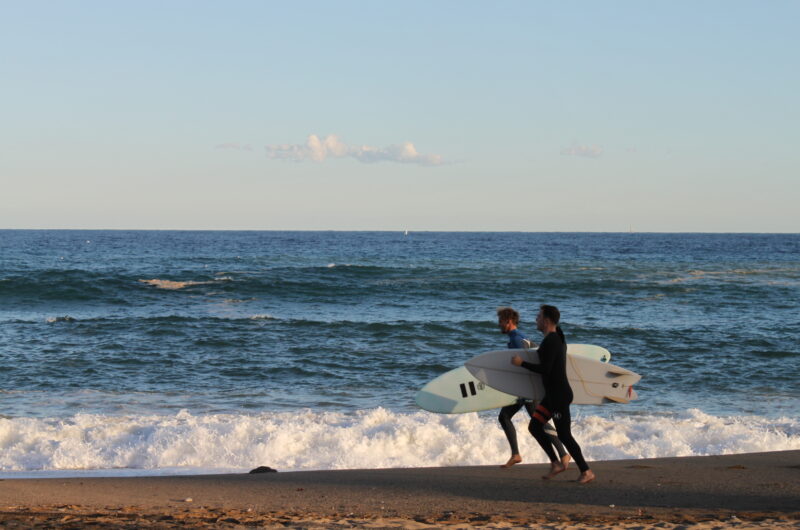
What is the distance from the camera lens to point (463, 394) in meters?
9.20

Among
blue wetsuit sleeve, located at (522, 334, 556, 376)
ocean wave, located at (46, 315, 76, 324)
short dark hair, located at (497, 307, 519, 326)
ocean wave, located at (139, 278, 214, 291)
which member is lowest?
ocean wave, located at (46, 315, 76, 324)

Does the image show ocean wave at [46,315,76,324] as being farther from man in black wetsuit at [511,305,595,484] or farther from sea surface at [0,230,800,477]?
man in black wetsuit at [511,305,595,484]

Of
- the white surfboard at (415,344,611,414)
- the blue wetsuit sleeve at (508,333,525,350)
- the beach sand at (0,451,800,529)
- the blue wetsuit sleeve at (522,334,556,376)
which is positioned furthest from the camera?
the white surfboard at (415,344,611,414)

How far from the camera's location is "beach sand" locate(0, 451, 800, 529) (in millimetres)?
6016

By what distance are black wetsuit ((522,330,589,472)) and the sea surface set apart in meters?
3.08

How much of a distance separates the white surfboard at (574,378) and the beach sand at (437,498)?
2.53ft

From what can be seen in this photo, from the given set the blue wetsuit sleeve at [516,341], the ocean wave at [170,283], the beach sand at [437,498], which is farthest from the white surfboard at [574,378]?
the ocean wave at [170,283]

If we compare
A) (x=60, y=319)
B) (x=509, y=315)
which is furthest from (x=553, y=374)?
(x=60, y=319)

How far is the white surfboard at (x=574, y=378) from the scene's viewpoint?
7863mm

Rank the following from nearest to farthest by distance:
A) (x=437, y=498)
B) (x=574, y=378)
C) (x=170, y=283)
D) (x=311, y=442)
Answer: (x=437, y=498) → (x=574, y=378) → (x=311, y=442) → (x=170, y=283)

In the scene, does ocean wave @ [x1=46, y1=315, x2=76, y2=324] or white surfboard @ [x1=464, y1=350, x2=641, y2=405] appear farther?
ocean wave @ [x1=46, y1=315, x2=76, y2=324]

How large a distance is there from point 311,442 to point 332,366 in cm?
588

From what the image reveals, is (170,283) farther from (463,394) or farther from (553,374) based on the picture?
(553,374)

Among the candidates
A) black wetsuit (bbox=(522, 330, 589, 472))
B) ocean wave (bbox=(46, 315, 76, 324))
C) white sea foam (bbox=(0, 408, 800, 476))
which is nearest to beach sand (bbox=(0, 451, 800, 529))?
black wetsuit (bbox=(522, 330, 589, 472))
